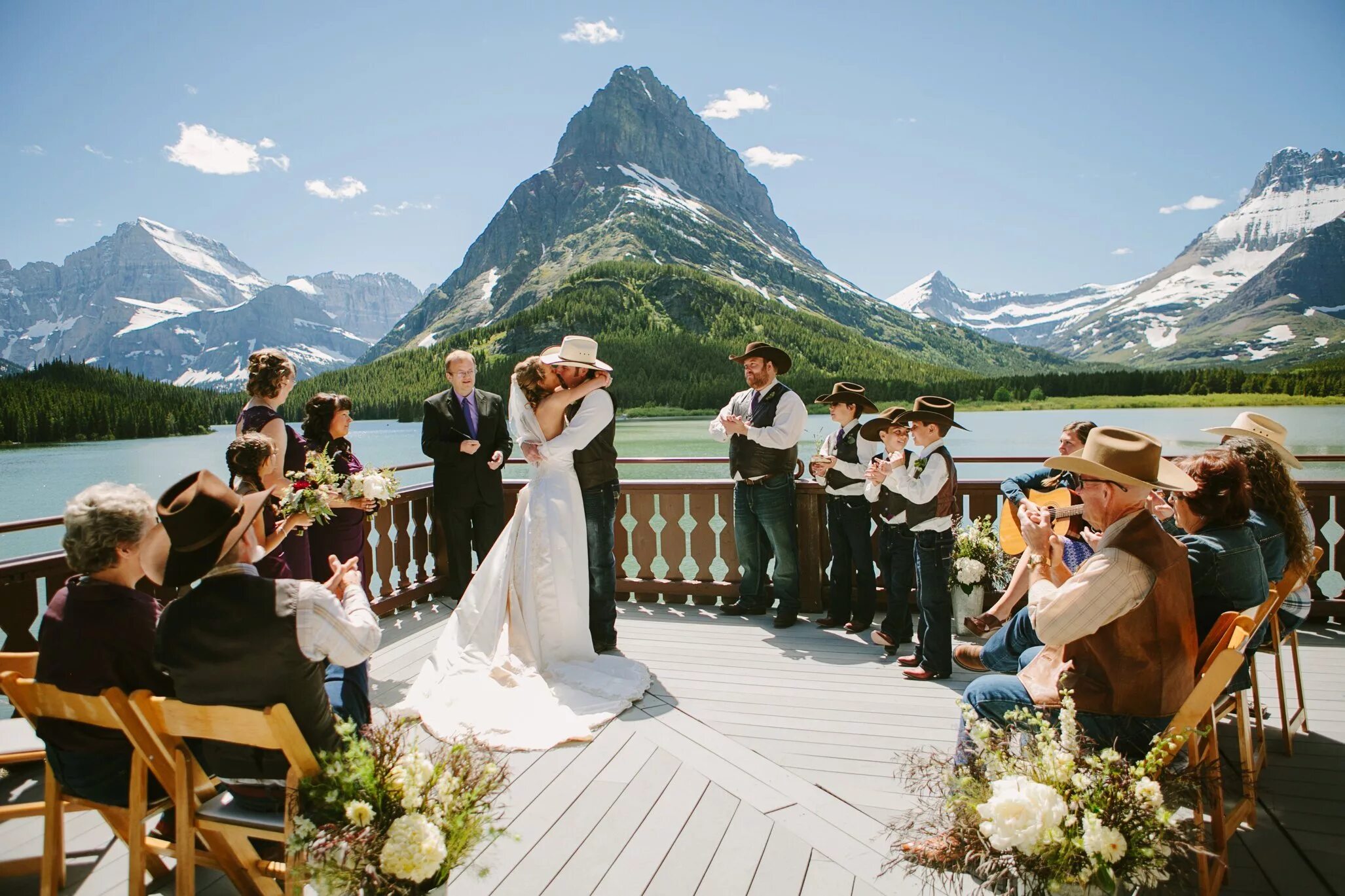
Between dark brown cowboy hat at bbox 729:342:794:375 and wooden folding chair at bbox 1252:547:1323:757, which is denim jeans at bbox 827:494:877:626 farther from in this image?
wooden folding chair at bbox 1252:547:1323:757

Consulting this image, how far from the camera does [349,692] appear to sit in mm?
2539

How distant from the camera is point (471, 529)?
6.06m

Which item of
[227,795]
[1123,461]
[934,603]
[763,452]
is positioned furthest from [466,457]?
[1123,461]

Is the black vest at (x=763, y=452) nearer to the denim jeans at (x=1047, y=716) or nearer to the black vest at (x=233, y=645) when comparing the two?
the denim jeans at (x=1047, y=716)

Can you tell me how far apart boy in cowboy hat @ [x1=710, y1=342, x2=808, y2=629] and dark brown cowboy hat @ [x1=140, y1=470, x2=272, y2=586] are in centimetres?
349

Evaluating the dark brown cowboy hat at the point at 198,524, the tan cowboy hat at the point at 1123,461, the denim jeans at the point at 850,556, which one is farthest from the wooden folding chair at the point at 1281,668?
the dark brown cowboy hat at the point at 198,524

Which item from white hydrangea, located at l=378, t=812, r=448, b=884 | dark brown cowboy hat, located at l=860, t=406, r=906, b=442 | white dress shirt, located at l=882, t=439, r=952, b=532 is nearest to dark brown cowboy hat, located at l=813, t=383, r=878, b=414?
dark brown cowboy hat, located at l=860, t=406, r=906, b=442

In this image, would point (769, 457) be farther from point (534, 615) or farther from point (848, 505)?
point (534, 615)

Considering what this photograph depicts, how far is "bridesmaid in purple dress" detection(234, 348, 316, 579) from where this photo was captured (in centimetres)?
397

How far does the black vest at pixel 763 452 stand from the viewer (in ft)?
17.1

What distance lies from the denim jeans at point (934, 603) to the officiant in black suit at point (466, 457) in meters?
3.17

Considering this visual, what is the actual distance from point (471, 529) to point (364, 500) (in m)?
1.66

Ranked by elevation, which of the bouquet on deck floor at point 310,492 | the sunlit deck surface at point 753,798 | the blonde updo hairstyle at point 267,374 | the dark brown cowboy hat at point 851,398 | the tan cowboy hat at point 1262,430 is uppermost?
the blonde updo hairstyle at point 267,374

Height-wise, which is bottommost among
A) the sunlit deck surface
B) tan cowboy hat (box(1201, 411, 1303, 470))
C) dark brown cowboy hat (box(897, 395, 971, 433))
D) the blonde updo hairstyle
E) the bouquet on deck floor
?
the sunlit deck surface
